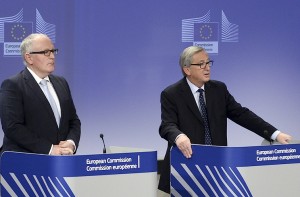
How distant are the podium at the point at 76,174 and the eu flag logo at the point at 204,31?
8.20 ft

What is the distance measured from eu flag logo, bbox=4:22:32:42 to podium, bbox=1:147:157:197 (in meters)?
2.20

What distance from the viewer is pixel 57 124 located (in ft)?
12.6

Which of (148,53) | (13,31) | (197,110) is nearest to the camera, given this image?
(197,110)

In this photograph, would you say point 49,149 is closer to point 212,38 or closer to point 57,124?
point 57,124

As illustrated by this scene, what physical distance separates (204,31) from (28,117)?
2.35m

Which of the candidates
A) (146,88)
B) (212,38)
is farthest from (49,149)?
(212,38)

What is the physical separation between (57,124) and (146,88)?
1901 mm

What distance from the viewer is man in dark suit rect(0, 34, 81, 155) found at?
3635 mm

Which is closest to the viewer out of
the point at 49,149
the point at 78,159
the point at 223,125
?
the point at 78,159

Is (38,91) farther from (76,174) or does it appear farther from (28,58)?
(76,174)

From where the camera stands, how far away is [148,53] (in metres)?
5.60

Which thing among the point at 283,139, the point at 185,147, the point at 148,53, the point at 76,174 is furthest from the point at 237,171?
the point at 148,53

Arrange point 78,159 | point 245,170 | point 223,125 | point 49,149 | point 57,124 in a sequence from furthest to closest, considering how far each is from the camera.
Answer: point 223,125 → point 57,124 → point 49,149 → point 245,170 → point 78,159

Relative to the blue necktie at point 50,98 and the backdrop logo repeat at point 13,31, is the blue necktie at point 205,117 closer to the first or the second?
the blue necktie at point 50,98
